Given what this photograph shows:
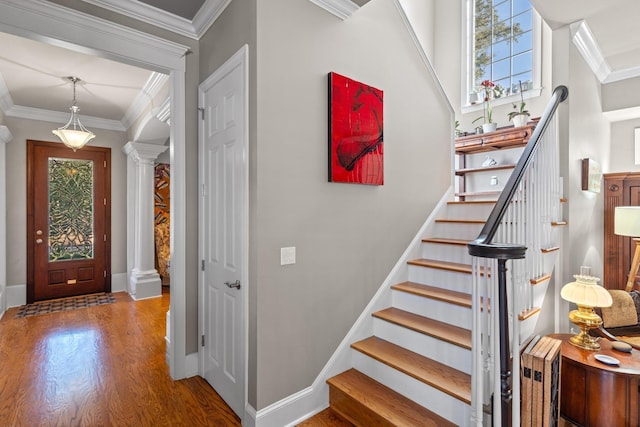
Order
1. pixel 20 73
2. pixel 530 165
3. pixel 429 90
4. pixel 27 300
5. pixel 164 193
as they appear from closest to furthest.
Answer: pixel 530 165 < pixel 429 90 < pixel 20 73 < pixel 27 300 < pixel 164 193

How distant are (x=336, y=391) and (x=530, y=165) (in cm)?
194

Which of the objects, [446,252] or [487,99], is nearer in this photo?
[446,252]

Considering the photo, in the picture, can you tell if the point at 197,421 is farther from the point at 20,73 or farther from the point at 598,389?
the point at 20,73

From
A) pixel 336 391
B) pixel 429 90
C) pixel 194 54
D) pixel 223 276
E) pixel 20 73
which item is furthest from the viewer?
pixel 20 73

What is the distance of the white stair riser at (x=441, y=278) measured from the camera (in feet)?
8.18

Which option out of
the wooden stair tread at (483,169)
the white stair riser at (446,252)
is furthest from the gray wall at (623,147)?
the white stair riser at (446,252)

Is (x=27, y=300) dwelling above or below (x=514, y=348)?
below

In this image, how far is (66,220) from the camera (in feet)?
16.7

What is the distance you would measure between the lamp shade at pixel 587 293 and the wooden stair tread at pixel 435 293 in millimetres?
725

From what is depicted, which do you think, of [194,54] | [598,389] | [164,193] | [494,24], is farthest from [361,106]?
[164,193]

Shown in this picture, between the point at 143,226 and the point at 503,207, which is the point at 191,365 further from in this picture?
the point at 143,226

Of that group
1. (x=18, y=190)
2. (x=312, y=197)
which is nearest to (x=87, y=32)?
(x=312, y=197)

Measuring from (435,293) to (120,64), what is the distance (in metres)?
3.80

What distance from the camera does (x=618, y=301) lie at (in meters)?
2.88
